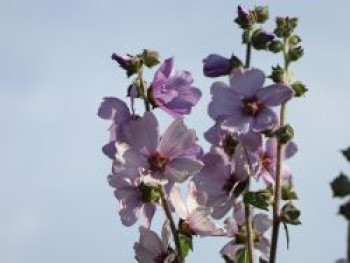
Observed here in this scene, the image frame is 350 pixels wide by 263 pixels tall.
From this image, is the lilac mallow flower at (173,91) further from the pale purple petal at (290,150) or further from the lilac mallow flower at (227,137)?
the pale purple petal at (290,150)

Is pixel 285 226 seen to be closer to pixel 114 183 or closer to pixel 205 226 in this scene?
pixel 205 226

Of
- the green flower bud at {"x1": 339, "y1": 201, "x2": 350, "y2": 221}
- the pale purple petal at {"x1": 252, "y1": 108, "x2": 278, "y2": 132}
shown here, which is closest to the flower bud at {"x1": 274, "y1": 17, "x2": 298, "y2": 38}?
the pale purple petal at {"x1": 252, "y1": 108, "x2": 278, "y2": 132}

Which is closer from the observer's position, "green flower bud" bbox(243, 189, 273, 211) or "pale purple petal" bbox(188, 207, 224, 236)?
"green flower bud" bbox(243, 189, 273, 211)

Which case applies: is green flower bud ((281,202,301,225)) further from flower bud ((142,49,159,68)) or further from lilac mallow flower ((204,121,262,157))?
flower bud ((142,49,159,68))

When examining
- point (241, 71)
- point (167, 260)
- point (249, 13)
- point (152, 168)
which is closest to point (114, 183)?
point (152, 168)

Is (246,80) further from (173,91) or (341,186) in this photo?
(341,186)

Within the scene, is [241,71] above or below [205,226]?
above
